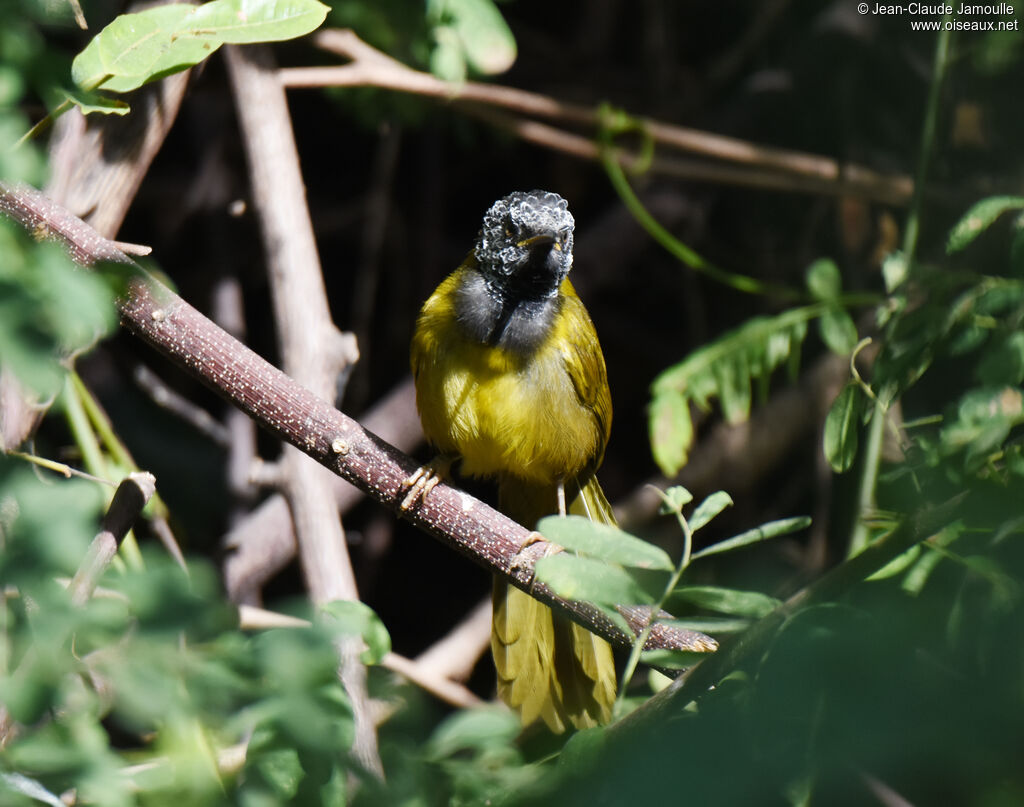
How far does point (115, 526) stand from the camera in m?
1.49

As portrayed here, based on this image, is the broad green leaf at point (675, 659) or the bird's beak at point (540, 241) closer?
the broad green leaf at point (675, 659)

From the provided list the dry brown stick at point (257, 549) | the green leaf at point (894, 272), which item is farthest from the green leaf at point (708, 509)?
the dry brown stick at point (257, 549)

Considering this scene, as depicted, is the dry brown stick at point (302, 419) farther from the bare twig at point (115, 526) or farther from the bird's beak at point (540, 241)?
the bird's beak at point (540, 241)

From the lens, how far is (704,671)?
4.30 ft

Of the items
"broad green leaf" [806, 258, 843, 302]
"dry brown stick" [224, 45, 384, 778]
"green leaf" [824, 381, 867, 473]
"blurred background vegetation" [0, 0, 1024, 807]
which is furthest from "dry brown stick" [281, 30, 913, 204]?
"green leaf" [824, 381, 867, 473]

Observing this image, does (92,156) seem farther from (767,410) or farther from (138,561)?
(767,410)

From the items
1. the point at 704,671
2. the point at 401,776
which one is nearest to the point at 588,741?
the point at 704,671

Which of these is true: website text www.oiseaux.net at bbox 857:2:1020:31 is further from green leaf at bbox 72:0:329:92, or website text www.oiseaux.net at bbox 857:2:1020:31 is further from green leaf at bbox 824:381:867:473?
green leaf at bbox 72:0:329:92

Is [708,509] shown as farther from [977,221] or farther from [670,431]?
[670,431]

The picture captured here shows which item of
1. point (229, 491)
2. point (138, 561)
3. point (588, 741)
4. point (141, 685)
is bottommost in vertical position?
point (229, 491)

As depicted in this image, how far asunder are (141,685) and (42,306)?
411mm

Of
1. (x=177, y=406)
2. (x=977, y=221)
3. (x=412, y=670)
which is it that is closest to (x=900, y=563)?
(x=977, y=221)

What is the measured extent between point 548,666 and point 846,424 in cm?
98

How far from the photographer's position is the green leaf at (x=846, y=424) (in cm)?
161
